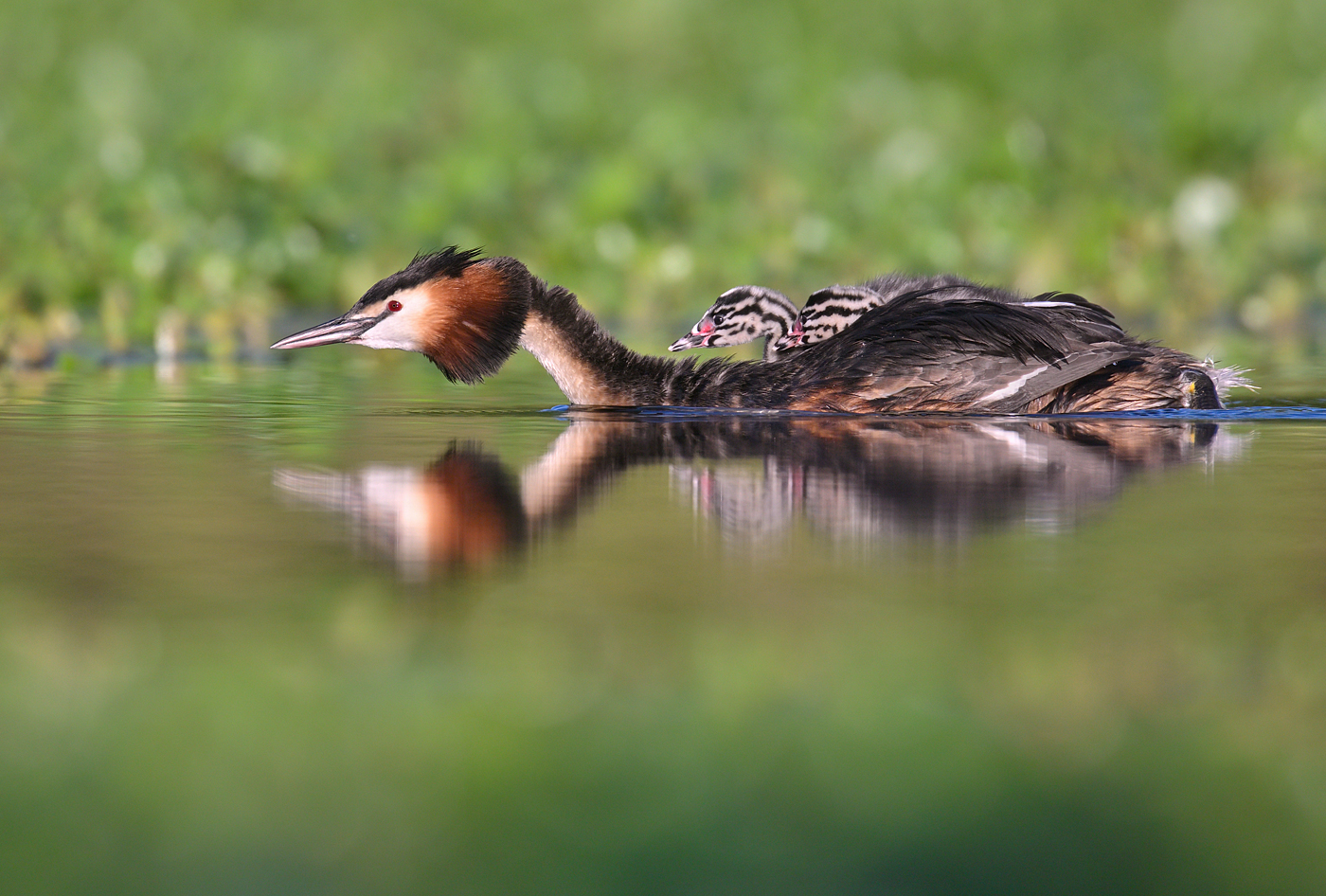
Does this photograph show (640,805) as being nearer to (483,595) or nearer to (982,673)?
(982,673)

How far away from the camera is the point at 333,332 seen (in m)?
7.92

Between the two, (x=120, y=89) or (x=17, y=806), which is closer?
(x=17, y=806)

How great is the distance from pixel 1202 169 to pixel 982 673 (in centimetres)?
→ 1181

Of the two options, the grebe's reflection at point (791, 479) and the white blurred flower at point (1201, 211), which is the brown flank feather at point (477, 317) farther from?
the white blurred flower at point (1201, 211)

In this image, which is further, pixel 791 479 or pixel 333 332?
pixel 333 332

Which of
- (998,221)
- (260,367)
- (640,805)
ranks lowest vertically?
(640,805)

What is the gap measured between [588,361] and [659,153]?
18.0 feet

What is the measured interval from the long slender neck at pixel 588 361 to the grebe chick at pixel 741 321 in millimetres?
585

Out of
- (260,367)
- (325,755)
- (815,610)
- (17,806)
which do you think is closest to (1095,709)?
(815,610)

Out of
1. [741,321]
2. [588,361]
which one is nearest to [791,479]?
[588,361]

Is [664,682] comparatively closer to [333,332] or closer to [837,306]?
[333,332]

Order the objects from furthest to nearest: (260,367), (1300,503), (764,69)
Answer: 1. (764,69)
2. (260,367)
3. (1300,503)

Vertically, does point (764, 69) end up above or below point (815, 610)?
above

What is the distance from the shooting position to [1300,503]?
194 inches
